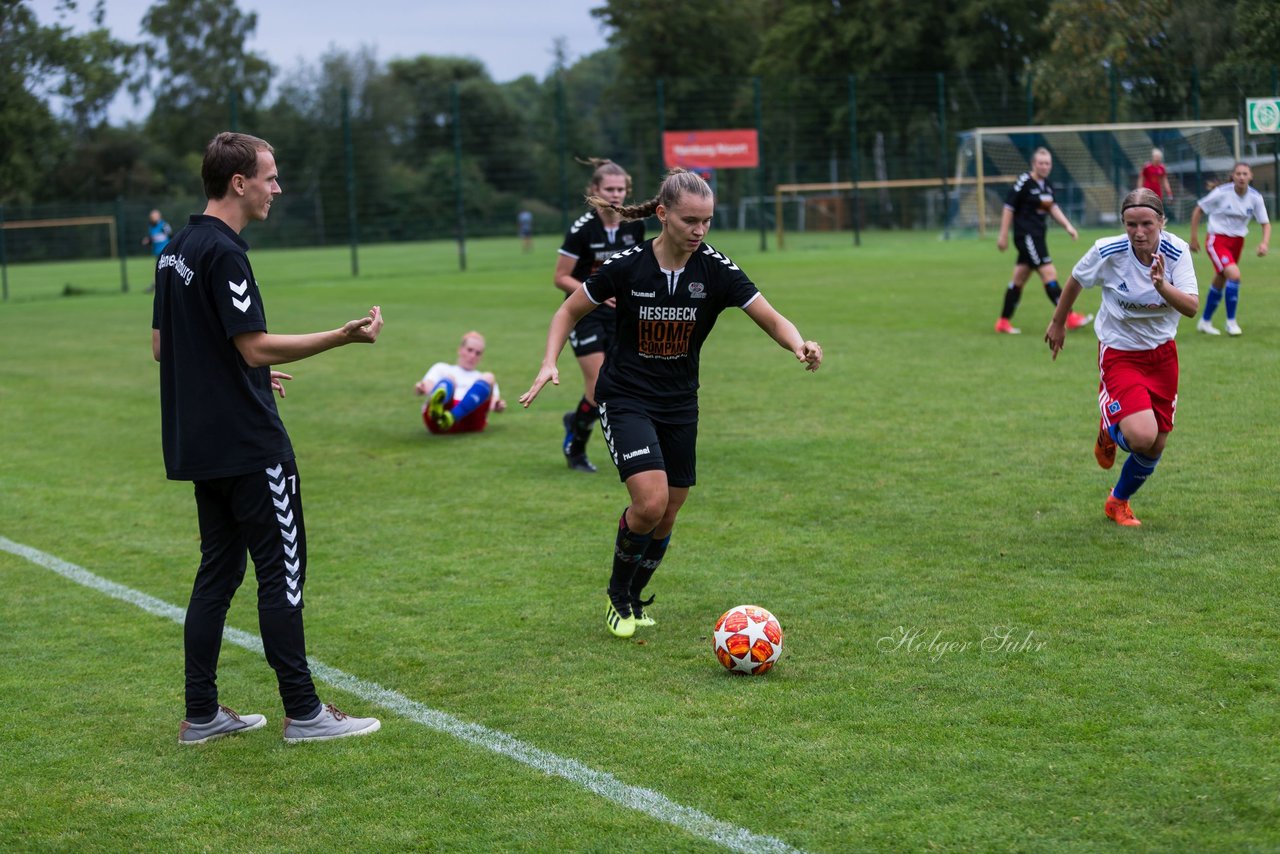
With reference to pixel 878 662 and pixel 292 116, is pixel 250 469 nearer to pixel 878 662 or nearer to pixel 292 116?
pixel 878 662

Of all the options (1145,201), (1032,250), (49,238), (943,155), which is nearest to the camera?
(1145,201)

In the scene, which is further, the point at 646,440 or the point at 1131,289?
the point at 1131,289

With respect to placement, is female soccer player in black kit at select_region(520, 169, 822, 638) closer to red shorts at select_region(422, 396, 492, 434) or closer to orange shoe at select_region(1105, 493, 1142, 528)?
orange shoe at select_region(1105, 493, 1142, 528)

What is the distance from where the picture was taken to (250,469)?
4.61 meters

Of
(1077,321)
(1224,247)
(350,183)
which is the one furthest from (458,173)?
(1224,247)

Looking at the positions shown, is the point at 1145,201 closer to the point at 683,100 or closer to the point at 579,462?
the point at 579,462

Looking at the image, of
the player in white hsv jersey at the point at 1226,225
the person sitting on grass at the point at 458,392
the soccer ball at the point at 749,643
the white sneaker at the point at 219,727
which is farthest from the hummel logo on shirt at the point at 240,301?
the player in white hsv jersey at the point at 1226,225

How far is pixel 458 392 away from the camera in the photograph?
1112 centimetres

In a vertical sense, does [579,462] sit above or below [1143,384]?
below

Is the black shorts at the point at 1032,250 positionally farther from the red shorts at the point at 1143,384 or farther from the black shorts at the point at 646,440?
the black shorts at the point at 646,440

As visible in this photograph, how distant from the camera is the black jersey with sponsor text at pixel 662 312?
5668 millimetres

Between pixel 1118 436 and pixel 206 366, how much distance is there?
4.81 meters

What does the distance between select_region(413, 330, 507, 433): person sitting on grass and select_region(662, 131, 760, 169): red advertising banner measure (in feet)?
82.0

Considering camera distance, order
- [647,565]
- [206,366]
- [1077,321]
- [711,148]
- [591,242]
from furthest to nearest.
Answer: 1. [711,148]
2. [1077,321]
3. [591,242]
4. [647,565]
5. [206,366]
